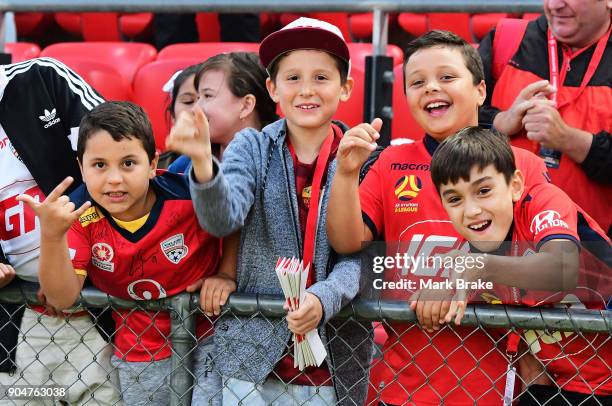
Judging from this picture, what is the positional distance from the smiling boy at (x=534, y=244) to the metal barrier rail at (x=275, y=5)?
1273 millimetres

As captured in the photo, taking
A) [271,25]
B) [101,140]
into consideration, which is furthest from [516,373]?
[271,25]

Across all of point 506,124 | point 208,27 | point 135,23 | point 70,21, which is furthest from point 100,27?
point 506,124

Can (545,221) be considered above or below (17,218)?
above

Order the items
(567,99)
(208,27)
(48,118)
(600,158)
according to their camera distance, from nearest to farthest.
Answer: (48,118)
(600,158)
(567,99)
(208,27)

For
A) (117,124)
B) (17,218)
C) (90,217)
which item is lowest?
(17,218)

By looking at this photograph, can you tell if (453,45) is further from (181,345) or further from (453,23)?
(453,23)

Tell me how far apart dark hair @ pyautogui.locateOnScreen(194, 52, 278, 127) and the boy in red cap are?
0.47m

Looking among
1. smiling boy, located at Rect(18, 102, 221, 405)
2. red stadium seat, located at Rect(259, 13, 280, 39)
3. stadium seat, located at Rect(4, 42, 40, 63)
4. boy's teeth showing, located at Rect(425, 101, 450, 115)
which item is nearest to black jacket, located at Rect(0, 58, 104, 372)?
smiling boy, located at Rect(18, 102, 221, 405)

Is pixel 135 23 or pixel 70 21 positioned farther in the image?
pixel 70 21

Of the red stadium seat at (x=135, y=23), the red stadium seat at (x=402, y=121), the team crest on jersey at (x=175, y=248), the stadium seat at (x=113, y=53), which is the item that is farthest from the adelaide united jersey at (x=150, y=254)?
the red stadium seat at (x=135, y=23)

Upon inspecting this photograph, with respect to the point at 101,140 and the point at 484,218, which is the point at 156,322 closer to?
the point at 101,140

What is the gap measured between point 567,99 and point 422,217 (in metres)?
0.84

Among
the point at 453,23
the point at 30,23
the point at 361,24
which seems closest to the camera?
the point at 453,23

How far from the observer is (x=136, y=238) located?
2521 millimetres
